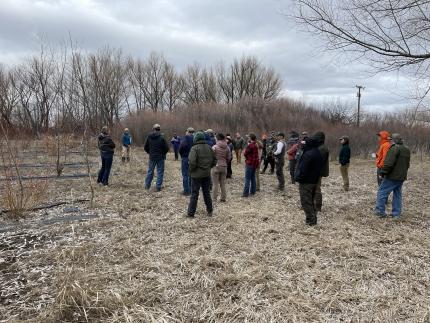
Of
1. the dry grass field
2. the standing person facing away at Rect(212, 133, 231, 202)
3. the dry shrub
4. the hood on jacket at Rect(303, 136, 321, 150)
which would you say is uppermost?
the hood on jacket at Rect(303, 136, 321, 150)

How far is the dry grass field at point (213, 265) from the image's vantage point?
3613mm

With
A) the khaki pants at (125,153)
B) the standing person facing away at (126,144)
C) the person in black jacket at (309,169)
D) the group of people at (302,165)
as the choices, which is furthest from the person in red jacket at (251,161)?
the khaki pants at (125,153)

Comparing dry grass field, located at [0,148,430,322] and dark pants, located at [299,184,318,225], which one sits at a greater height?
dark pants, located at [299,184,318,225]

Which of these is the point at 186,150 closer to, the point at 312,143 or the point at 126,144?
the point at 312,143

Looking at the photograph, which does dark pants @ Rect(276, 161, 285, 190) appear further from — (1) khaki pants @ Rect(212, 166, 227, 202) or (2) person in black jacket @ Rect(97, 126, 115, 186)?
(2) person in black jacket @ Rect(97, 126, 115, 186)

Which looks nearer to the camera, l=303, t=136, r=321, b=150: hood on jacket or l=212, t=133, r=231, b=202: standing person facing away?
l=303, t=136, r=321, b=150: hood on jacket

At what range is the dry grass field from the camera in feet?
11.9

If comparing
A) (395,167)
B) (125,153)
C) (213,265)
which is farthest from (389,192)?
(125,153)

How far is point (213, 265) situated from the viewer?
185 inches

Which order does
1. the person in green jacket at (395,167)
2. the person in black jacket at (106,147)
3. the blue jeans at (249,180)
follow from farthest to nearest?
the person in black jacket at (106,147) < the blue jeans at (249,180) < the person in green jacket at (395,167)

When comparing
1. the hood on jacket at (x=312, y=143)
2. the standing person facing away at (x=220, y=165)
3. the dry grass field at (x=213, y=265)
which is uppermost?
the hood on jacket at (x=312, y=143)

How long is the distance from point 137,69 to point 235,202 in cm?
4167

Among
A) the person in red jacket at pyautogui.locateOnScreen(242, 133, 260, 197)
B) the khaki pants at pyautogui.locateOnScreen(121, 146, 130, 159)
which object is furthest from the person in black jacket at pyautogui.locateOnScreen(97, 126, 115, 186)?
the khaki pants at pyautogui.locateOnScreen(121, 146, 130, 159)

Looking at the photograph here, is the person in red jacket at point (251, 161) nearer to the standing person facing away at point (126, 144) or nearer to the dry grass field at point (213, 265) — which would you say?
the dry grass field at point (213, 265)
